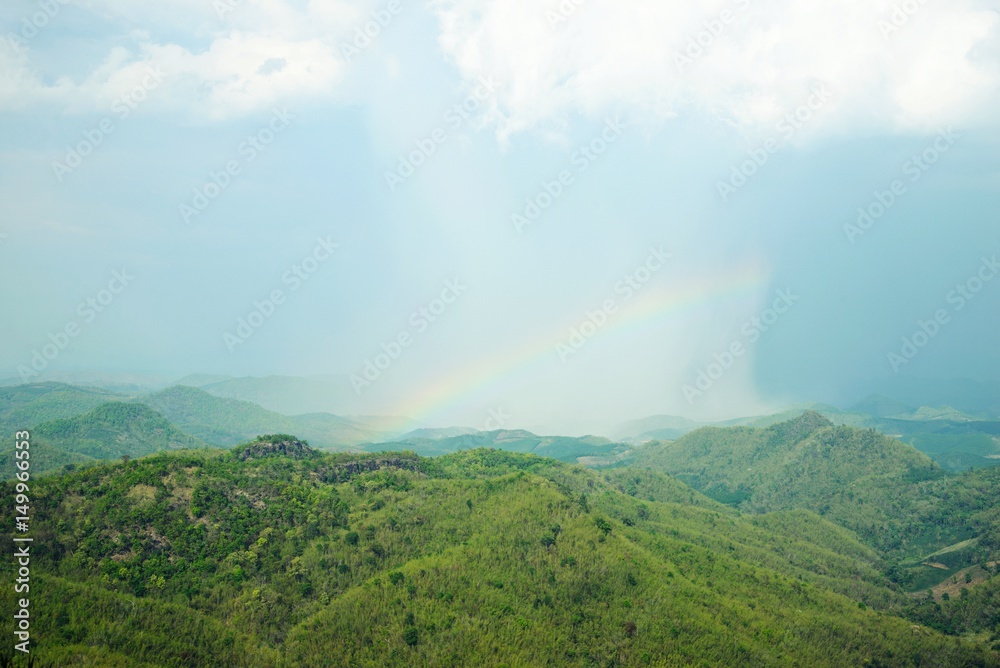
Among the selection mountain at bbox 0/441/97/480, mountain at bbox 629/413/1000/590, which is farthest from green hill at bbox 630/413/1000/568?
mountain at bbox 0/441/97/480

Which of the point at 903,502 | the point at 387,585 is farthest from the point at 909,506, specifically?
the point at 387,585

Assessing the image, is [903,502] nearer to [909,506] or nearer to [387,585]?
[909,506]

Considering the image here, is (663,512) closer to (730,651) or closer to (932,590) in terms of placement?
(932,590)

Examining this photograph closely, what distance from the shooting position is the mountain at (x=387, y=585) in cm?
5678

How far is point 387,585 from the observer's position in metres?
65.4

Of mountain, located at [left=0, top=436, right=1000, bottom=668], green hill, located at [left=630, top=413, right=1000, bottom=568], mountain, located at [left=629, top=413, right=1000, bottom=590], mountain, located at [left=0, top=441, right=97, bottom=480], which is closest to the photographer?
mountain, located at [left=0, top=436, right=1000, bottom=668]

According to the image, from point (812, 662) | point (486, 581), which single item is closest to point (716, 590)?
point (812, 662)

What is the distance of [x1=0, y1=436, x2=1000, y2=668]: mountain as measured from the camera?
56.8m

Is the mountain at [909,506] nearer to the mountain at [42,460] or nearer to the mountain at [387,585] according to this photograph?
the mountain at [387,585]

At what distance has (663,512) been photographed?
132 meters

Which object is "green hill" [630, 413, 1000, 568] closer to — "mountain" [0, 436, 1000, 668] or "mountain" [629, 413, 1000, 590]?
"mountain" [629, 413, 1000, 590]

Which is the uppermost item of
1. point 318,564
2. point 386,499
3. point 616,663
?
point 386,499

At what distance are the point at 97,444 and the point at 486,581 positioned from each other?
640 ft

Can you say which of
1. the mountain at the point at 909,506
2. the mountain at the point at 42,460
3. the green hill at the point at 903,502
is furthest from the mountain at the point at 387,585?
the mountain at the point at 42,460
